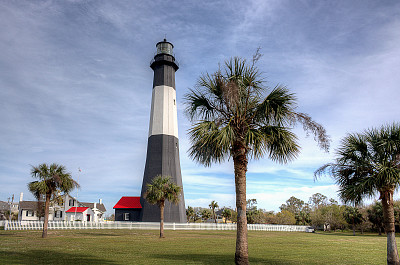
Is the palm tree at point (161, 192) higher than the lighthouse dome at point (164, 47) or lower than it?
lower

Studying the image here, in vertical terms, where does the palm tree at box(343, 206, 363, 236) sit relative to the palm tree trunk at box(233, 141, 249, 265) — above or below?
below

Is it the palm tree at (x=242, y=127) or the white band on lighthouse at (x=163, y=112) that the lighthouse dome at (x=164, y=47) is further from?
the palm tree at (x=242, y=127)

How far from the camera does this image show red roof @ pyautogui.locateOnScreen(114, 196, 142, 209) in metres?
51.1

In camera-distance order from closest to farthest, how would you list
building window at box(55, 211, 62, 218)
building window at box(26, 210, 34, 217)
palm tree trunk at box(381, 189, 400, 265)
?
palm tree trunk at box(381, 189, 400, 265)
building window at box(26, 210, 34, 217)
building window at box(55, 211, 62, 218)

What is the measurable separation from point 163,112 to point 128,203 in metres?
17.6

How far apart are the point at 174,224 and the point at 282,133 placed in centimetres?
3626

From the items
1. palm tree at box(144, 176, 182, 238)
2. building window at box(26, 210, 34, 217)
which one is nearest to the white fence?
palm tree at box(144, 176, 182, 238)

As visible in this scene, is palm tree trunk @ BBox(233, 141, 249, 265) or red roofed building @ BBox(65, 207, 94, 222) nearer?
palm tree trunk @ BBox(233, 141, 249, 265)

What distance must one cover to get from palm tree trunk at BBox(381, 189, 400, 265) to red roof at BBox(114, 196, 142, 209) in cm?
4289

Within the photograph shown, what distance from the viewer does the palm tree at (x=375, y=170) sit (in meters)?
12.6

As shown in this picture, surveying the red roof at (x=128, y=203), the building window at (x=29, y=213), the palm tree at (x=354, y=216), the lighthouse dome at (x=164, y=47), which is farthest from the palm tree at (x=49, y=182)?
the palm tree at (x=354, y=216)

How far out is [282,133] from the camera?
12430 millimetres

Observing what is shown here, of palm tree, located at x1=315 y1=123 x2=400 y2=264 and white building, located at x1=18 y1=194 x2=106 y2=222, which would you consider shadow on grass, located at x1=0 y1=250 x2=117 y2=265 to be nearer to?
palm tree, located at x1=315 y1=123 x2=400 y2=264

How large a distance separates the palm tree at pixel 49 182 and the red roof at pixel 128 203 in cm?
2426
